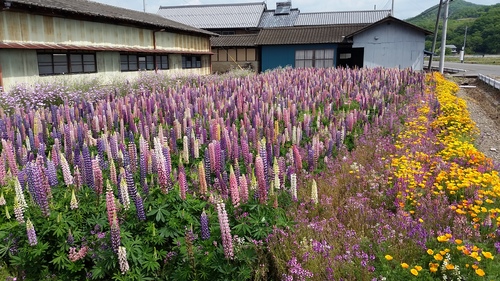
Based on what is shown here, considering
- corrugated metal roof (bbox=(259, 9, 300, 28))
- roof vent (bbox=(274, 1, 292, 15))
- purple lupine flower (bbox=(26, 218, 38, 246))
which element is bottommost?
purple lupine flower (bbox=(26, 218, 38, 246))

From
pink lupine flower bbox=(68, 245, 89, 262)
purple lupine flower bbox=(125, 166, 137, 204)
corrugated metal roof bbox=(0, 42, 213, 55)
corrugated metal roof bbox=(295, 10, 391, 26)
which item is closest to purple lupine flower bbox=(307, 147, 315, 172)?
purple lupine flower bbox=(125, 166, 137, 204)

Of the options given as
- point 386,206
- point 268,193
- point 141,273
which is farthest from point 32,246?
point 386,206

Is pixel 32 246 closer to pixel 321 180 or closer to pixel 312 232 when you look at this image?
pixel 312 232

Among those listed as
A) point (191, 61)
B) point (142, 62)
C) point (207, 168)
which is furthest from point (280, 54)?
point (207, 168)

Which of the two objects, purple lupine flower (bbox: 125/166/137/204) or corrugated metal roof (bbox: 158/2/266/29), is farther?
corrugated metal roof (bbox: 158/2/266/29)

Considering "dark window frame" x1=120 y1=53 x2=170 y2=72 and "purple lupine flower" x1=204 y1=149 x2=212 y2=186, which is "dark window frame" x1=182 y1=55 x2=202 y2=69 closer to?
"dark window frame" x1=120 y1=53 x2=170 y2=72

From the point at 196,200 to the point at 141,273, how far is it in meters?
1.03

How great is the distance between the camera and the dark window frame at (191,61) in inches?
1310

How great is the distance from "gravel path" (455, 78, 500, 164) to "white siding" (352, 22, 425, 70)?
1090cm

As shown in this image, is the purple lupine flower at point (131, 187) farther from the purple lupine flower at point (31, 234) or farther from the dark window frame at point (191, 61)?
the dark window frame at point (191, 61)

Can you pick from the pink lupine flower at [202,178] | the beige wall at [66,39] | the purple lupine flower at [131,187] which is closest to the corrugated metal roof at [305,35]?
the beige wall at [66,39]

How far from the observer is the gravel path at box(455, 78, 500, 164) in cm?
901

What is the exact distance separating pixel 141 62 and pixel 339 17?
3174 cm

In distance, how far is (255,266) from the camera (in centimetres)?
409
